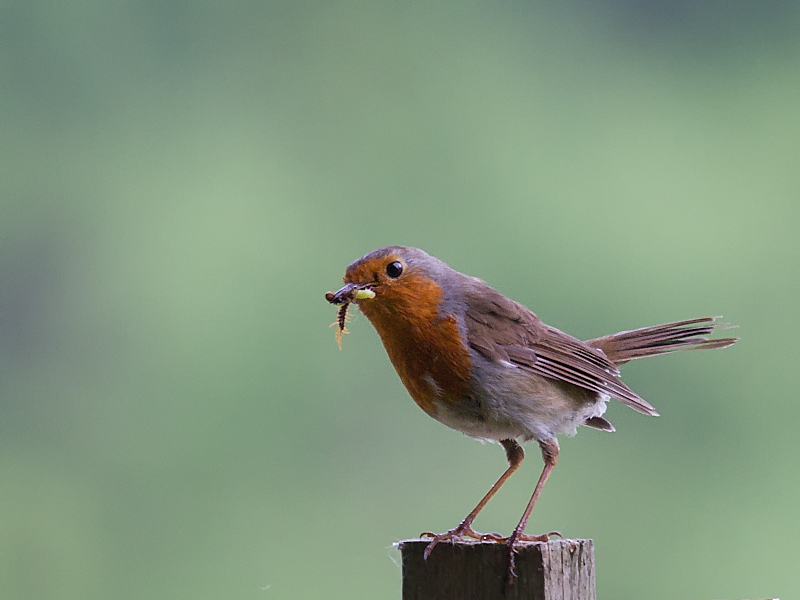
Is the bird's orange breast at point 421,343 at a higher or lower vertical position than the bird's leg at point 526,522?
higher

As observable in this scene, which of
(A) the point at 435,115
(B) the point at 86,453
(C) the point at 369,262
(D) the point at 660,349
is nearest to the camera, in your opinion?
(C) the point at 369,262

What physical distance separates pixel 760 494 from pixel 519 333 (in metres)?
1.90

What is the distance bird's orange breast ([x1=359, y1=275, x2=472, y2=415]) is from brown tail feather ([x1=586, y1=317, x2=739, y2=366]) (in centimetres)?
68

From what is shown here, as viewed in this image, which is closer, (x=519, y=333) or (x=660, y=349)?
(x=519, y=333)

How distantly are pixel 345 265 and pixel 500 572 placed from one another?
2.56 m

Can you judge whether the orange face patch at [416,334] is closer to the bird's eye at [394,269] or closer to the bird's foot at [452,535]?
the bird's eye at [394,269]

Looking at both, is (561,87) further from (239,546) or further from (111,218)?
(239,546)

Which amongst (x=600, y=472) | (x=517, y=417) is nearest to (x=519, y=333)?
(x=517, y=417)

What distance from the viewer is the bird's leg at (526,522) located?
1.73m

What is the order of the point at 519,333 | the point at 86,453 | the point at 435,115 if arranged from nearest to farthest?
the point at 519,333, the point at 86,453, the point at 435,115

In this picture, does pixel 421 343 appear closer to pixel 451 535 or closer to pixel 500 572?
pixel 451 535

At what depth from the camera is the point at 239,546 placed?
157 inches

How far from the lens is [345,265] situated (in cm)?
420

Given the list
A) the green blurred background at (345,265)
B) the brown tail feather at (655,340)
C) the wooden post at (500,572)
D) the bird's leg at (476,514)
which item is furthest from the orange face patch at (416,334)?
the green blurred background at (345,265)
